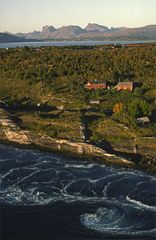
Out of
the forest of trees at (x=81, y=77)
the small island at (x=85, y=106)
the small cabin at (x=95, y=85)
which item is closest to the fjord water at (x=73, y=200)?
the small island at (x=85, y=106)

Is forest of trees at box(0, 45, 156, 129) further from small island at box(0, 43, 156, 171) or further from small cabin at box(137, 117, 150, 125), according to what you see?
small cabin at box(137, 117, 150, 125)

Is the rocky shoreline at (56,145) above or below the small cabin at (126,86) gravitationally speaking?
below

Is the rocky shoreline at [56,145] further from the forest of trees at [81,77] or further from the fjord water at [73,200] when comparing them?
the forest of trees at [81,77]

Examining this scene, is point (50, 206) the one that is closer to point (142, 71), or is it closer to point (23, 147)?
point (23, 147)

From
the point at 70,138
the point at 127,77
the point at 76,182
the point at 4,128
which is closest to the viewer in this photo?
the point at 76,182

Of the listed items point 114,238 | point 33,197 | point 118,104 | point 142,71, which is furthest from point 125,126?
point 142,71

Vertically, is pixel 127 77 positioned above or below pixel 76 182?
above

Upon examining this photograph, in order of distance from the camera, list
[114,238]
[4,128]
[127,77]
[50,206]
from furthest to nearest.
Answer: [127,77] < [4,128] < [50,206] < [114,238]
